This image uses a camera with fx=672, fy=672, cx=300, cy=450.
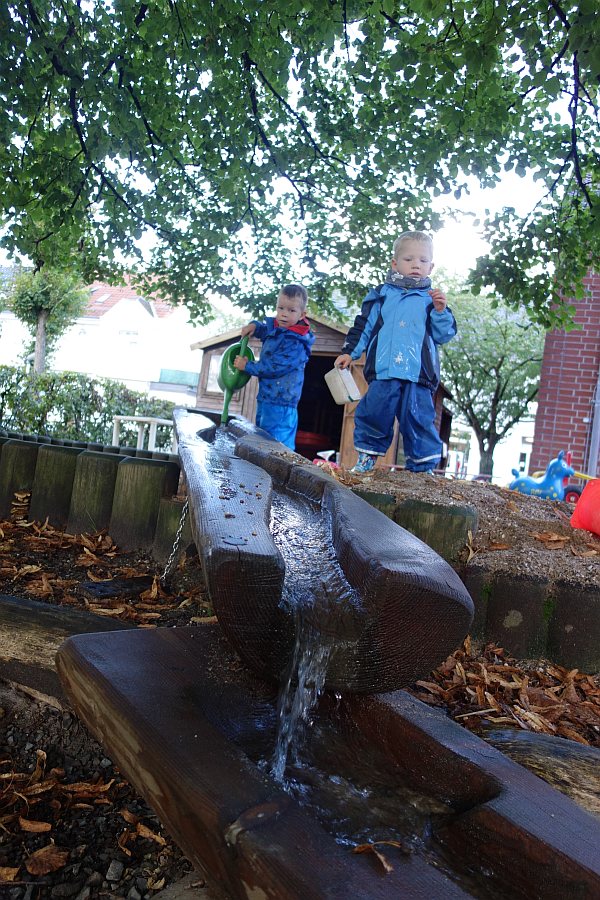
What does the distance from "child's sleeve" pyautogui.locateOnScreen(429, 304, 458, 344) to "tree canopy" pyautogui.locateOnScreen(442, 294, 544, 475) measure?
17.1m

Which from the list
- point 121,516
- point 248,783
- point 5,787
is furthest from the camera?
point 121,516

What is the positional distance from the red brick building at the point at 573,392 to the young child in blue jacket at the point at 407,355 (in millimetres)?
5328

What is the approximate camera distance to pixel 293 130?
22.0 feet

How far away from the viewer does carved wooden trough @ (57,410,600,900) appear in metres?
0.88

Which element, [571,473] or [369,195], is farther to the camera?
[571,473]

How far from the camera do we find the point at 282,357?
16.7ft

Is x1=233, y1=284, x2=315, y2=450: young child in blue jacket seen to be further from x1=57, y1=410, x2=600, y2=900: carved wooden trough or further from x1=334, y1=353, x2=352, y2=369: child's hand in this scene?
x1=57, y1=410, x2=600, y2=900: carved wooden trough

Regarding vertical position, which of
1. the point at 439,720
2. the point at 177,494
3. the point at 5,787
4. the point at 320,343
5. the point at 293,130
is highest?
the point at 293,130

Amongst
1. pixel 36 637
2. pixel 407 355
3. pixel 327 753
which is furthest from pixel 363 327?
pixel 327 753

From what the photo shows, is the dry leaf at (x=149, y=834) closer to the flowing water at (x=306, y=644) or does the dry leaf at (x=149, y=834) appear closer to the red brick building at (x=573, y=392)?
the flowing water at (x=306, y=644)

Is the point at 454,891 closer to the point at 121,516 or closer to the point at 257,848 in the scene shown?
the point at 257,848

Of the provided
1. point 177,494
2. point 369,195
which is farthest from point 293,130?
point 177,494

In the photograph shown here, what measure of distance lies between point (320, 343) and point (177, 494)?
33.2 feet

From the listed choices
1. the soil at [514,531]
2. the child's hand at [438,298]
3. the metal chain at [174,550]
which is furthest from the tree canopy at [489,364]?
the metal chain at [174,550]
